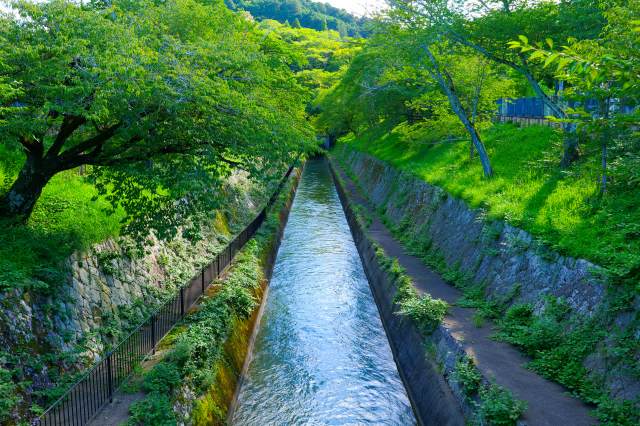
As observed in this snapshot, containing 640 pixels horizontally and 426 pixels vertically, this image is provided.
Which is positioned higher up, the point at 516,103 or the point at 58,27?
the point at 516,103

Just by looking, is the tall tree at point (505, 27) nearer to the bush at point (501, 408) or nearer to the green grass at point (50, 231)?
the bush at point (501, 408)

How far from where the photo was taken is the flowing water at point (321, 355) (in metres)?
11.6

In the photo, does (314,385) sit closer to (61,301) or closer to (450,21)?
(61,301)

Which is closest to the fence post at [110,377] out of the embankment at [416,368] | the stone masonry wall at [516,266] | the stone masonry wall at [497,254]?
the embankment at [416,368]

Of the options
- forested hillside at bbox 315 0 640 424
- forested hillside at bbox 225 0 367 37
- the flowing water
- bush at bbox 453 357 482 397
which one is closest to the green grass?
the flowing water

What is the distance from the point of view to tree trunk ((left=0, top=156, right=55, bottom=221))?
1159 centimetres

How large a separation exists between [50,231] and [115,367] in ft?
14.8

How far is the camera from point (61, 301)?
10492 millimetres

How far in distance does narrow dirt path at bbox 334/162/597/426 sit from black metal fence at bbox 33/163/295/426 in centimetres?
749

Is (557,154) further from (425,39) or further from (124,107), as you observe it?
(124,107)

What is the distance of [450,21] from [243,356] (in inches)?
598

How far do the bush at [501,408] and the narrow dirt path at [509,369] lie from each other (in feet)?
0.65

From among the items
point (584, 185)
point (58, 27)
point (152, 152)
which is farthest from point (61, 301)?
point (584, 185)

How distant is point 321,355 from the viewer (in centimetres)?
1440
